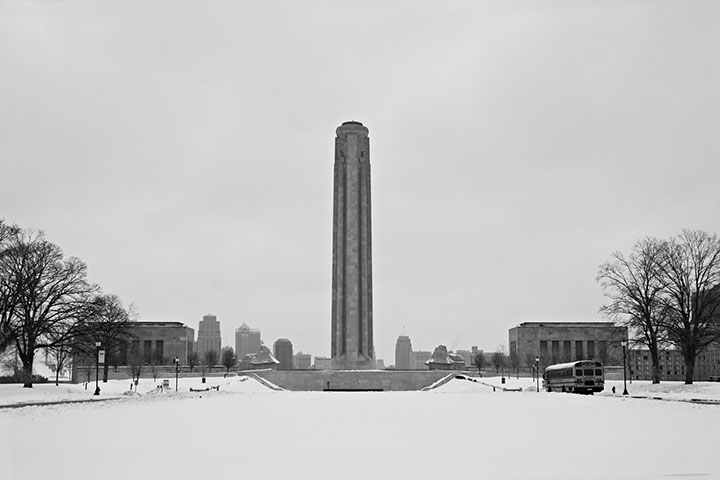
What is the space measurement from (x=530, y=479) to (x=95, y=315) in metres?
46.4

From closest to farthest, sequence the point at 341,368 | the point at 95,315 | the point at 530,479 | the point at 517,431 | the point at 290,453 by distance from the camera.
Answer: the point at 530,479 < the point at 290,453 < the point at 517,431 < the point at 95,315 < the point at 341,368

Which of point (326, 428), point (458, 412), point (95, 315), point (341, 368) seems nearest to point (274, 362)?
point (341, 368)

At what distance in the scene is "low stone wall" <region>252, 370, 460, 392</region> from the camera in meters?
80.3

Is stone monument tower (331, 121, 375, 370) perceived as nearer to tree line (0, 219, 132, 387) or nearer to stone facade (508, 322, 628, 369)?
stone facade (508, 322, 628, 369)

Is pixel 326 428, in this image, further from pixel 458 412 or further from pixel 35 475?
pixel 35 475

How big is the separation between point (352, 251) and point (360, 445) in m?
76.9

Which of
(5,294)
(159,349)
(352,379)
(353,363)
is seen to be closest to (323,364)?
(159,349)

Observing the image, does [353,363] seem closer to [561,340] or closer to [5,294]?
[561,340]

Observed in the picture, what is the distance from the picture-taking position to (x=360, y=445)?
1808cm

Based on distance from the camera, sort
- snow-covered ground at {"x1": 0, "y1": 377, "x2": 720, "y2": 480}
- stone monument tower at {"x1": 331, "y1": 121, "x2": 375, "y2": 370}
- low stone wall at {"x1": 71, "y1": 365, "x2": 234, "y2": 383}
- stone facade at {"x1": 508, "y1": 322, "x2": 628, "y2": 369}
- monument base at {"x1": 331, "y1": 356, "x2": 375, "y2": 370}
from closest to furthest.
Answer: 1. snow-covered ground at {"x1": 0, "y1": 377, "x2": 720, "y2": 480}
2. low stone wall at {"x1": 71, "y1": 365, "x2": 234, "y2": 383}
3. monument base at {"x1": 331, "y1": 356, "x2": 375, "y2": 370}
4. stone monument tower at {"x1": 331, "y1": 121, "x2": 375, "y2": 370}
5. stone facade at {"x1": 508, "y1": 322, "x2": 628, "y2": 369}

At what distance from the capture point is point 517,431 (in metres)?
21.2

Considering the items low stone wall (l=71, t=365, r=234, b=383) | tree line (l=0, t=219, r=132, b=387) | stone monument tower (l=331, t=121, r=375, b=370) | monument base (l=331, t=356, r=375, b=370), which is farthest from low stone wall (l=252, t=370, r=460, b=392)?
tree line (l=0, t=219, r=132, b=387)

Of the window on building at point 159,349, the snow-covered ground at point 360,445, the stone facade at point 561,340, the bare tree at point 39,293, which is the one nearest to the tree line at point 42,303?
the bare tree at point 39,293

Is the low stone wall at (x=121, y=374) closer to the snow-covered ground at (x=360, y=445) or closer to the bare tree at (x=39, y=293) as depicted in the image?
the bare tree at (x=39, y=293)
